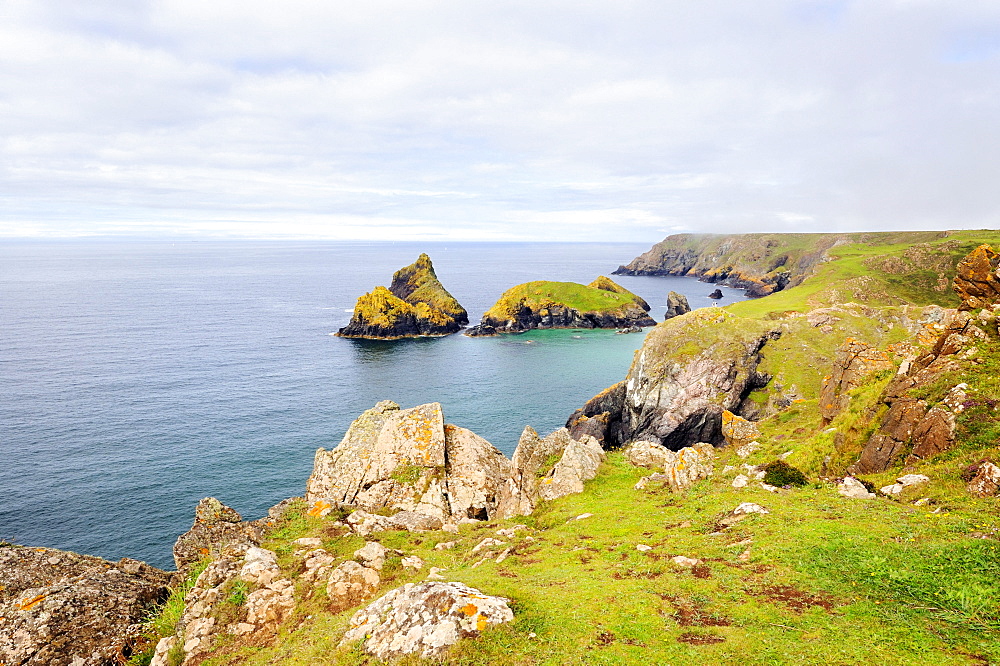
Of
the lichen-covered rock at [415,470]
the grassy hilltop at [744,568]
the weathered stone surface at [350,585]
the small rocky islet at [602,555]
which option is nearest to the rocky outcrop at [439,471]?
the lichen-covered rock at [415,470]

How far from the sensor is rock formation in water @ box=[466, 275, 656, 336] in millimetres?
157750

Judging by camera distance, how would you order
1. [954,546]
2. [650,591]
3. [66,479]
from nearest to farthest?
[954,546]
[650,591]
[66,479]

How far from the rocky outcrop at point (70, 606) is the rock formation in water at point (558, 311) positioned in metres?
129

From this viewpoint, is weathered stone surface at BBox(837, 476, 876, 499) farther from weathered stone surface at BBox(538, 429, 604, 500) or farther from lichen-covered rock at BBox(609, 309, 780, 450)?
lichen-covered rock at BBox(609, 309, 780, 450)

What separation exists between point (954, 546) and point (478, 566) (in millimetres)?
15058

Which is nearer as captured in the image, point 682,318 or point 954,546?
point 954,546

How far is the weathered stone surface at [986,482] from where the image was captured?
54.4 feet

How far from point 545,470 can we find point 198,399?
73.5 metres

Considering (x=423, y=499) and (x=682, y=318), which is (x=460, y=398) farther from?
(x=423, y=499)

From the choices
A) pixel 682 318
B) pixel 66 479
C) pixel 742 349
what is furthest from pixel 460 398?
pixel 66 479

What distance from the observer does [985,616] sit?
1098 cm

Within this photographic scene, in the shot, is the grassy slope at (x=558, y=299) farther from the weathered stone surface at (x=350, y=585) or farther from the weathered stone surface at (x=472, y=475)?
the weathered stone surface at (x=350, y=585)

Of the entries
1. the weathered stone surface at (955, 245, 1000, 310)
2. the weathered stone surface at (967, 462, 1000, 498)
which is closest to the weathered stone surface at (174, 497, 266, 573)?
the weathered stone surface at (967, 462, 1000, 498)

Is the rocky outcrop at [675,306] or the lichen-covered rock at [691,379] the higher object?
the rocky outcrop at [675,306]
